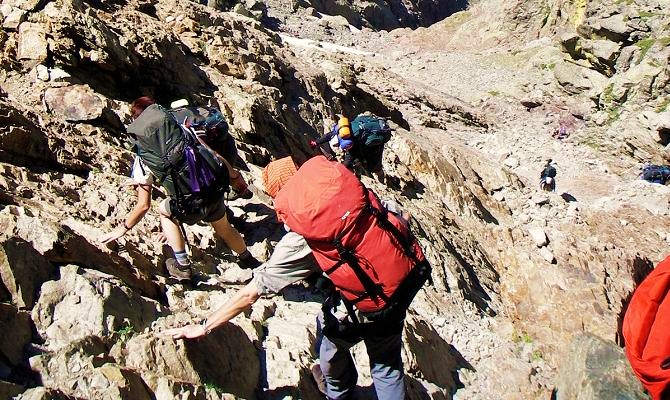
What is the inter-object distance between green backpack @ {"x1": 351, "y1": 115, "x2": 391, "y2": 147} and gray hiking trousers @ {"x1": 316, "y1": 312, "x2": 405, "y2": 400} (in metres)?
1.40

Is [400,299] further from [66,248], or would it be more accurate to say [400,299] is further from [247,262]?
[247,262]

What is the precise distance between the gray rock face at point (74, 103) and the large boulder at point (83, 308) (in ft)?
12.1

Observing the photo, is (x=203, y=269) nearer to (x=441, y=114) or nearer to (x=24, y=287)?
(x=24, y=287)

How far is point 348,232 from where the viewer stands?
3.01m

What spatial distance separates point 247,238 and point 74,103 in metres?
2.98

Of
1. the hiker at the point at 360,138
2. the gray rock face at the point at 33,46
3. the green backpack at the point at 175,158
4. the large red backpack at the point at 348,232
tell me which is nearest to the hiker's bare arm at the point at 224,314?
the large red backpack at the point at 348,232

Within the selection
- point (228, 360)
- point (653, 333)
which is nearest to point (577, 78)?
point (653, 333)

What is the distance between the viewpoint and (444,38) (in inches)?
1781

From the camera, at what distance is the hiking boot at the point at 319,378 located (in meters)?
4.20

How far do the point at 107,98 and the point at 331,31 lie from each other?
4355 cm

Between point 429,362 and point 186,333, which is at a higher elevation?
point 186,333

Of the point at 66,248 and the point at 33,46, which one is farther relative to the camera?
the point at 33,46

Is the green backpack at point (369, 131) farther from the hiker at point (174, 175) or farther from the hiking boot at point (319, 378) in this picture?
the hiking boot at point (319, 378)

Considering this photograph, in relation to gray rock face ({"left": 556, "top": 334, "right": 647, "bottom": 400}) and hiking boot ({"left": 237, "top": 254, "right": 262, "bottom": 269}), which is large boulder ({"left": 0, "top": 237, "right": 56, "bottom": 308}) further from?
gray rock face ({"left": 556, "top": 334, "right": 647, "bottom": 400})
